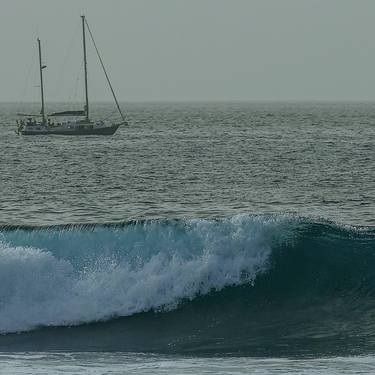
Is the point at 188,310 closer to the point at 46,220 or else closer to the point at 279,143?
the point at 46,220

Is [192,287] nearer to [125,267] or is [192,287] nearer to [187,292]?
[187,292]

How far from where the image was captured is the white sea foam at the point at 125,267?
79.9 ft

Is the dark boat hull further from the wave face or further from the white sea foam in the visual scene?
the white sea foam

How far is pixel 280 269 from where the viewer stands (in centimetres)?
2678

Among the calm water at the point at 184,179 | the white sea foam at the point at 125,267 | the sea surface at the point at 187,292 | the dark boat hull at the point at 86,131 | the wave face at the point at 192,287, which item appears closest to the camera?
the sea surface at the point at 187,292

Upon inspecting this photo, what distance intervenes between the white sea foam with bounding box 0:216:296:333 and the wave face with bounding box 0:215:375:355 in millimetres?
28

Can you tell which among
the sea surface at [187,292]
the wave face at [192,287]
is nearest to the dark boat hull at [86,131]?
the sea surface at [187,292]

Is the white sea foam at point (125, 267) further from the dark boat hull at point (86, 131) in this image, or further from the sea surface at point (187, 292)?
the dark boat hull at point (86, 131)

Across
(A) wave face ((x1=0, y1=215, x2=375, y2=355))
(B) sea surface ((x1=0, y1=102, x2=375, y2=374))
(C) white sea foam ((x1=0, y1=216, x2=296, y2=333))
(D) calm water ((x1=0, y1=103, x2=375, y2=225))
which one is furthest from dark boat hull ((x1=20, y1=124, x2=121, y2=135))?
(C) white sea foam ((x1=0, y1=216, x2=296, y2=333))

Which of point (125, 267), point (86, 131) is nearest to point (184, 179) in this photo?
point (125, 267)

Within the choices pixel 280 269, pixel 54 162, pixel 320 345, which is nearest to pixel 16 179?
pixel 54 162

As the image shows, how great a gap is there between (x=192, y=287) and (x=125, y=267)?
1.77m

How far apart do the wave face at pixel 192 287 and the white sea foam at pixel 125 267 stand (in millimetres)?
28

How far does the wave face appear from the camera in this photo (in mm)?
22609
